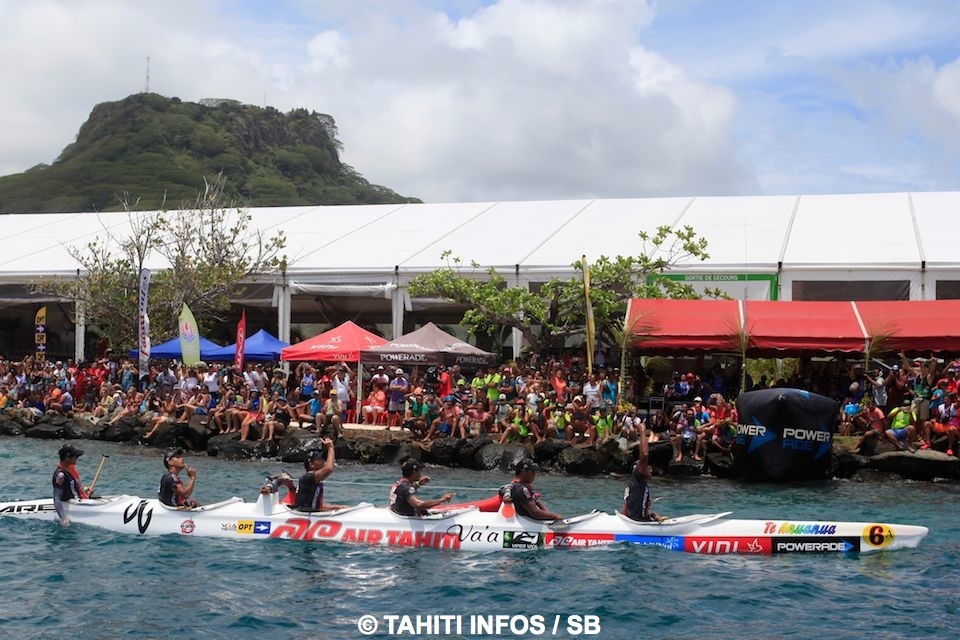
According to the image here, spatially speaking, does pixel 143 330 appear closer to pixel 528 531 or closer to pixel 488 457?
pixel 488 457

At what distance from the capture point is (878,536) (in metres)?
14.4

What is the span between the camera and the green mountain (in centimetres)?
10394

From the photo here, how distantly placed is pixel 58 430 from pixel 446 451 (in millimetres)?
12260

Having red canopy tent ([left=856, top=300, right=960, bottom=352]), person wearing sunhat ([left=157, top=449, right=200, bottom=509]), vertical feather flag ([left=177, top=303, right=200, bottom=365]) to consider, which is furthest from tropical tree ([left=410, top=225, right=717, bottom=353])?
person wearing sunhat ([left=157, top=449, right=200, bottom=509])

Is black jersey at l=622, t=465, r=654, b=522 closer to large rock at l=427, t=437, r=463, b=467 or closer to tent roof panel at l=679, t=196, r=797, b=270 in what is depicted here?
large rock at l=427, t=437, r=463, b=467

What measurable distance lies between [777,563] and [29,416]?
76.9 ft

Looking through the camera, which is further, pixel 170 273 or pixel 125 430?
pixel 170 273

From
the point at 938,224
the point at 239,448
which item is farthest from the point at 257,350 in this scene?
the point at 938,224

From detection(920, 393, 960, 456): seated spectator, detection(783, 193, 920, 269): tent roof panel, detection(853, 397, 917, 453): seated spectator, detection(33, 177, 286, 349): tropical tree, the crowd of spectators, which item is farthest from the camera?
detection(33, 177, 286, 349): tropical tree

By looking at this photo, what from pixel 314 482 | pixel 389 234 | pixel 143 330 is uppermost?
pixel 389 234

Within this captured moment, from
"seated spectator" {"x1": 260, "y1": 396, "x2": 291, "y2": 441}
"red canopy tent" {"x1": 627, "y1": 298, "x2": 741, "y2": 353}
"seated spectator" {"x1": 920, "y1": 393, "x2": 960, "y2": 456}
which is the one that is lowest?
"seated spectator" {"x1": 260, "y1": 396, "x2": 291, "y2": 441}

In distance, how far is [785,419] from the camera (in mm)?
21031

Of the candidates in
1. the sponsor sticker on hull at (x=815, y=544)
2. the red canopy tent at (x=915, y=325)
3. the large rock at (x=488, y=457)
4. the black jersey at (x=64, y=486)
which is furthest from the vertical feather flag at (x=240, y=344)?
the sponsor sticker on hull at (x=815, y=544)

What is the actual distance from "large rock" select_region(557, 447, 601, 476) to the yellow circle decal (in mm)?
8226
